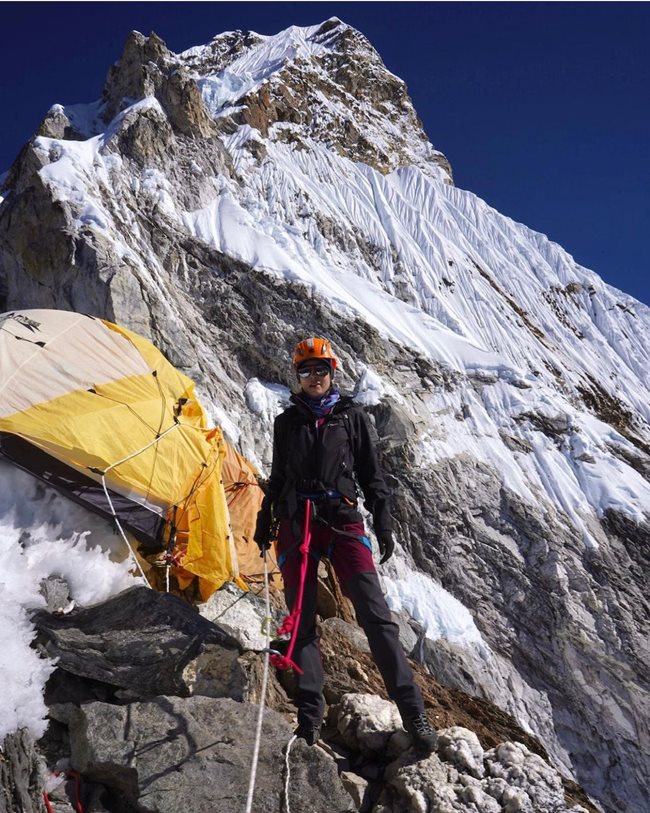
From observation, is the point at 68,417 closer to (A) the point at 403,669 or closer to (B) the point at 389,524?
(B) the point at 389,524

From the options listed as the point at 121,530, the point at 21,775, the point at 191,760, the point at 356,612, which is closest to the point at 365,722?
the point at 356,612

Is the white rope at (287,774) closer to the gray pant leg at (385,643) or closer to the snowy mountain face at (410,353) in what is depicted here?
the gray pant leg at (385,643)

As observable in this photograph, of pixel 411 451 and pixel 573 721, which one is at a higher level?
pixel 411 451

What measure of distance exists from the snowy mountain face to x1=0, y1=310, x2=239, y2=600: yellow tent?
7676mm

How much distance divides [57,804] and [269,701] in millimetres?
1507

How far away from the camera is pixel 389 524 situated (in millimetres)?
3900

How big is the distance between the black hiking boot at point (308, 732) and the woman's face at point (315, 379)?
86.3 inches

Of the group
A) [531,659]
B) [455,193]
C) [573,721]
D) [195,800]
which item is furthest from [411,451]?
[455,193]

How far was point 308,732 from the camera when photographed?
3342 mm

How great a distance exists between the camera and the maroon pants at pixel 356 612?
11.1 ft

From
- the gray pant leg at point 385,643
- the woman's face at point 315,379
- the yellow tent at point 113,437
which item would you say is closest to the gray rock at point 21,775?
the gray pant leg at point 385,643

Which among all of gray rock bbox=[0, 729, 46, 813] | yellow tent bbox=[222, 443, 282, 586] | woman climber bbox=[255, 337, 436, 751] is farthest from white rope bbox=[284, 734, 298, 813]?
yellow tent bbox=[222, 443, 282, 586]

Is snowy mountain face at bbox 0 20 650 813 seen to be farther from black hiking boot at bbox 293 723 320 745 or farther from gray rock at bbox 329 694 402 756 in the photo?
black hiking boot at bbox 293 723 320 745

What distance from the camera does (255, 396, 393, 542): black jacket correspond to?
152 inches
